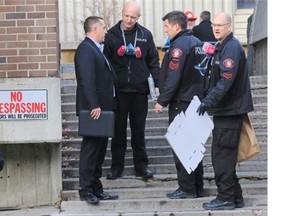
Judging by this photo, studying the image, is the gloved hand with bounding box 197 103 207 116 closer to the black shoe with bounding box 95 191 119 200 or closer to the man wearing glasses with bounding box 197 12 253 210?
the man wearing glasses with bounding box 197 12 253 210

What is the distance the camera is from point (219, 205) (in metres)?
6.38

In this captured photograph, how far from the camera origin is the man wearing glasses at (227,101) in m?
6.08

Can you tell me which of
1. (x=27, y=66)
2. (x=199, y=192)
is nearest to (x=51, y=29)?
(x=27, y=66)

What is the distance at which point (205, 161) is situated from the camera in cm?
789

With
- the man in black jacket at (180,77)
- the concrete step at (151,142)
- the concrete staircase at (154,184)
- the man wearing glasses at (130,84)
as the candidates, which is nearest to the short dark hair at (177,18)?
the man in black jacket at (180,77)

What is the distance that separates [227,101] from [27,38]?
2159mm

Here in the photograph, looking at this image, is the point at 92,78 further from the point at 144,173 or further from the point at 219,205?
the point at 219,205

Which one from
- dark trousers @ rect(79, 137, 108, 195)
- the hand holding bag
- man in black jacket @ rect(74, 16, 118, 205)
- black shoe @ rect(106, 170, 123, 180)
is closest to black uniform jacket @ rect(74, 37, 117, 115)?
man in black jacket @ rect(74, 16, 118, 205)

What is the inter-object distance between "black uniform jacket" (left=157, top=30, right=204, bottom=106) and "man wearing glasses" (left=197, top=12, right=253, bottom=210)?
34 centimetres

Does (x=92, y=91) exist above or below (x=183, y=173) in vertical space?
above

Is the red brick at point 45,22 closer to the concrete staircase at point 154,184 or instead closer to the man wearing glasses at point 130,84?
the man wearing glasses at point 130,84

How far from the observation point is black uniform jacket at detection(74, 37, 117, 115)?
20.8 ft
